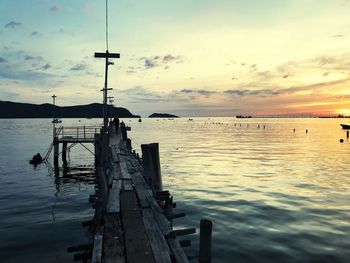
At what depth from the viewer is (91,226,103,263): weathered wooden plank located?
646cm

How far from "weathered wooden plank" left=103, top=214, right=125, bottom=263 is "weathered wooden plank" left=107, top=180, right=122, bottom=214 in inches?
17.7

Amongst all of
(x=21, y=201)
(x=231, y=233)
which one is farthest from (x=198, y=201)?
(x=21, y=201)

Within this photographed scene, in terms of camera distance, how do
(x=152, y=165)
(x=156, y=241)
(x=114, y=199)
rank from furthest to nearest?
(x=152, y=165) → (x=114, y=199) → (x=156, y=241)

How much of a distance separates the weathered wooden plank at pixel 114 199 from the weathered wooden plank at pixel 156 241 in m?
0.89

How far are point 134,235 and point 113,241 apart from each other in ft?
1.70

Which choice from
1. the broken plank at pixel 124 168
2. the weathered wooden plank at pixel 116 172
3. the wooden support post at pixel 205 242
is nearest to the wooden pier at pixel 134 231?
the wooden support post at pixel 205 242

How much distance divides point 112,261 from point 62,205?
15.1 meters

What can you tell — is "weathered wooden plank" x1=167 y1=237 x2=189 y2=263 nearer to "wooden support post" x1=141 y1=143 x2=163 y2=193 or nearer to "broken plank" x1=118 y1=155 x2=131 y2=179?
"wooden support post" x1=141 y1=143 x2=163 y2=193

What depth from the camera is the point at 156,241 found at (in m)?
7.28

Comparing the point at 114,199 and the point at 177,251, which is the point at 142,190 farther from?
the point at 177,251

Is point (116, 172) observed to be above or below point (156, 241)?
above

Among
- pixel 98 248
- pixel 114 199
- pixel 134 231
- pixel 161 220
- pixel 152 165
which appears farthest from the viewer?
pixel 152 165

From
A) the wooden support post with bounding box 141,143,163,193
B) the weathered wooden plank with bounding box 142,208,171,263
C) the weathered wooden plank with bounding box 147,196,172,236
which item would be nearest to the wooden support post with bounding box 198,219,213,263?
the weathered wooden plank with bounding box 142,208,171,263

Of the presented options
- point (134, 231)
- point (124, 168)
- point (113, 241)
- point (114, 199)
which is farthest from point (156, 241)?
point (124, 168)
